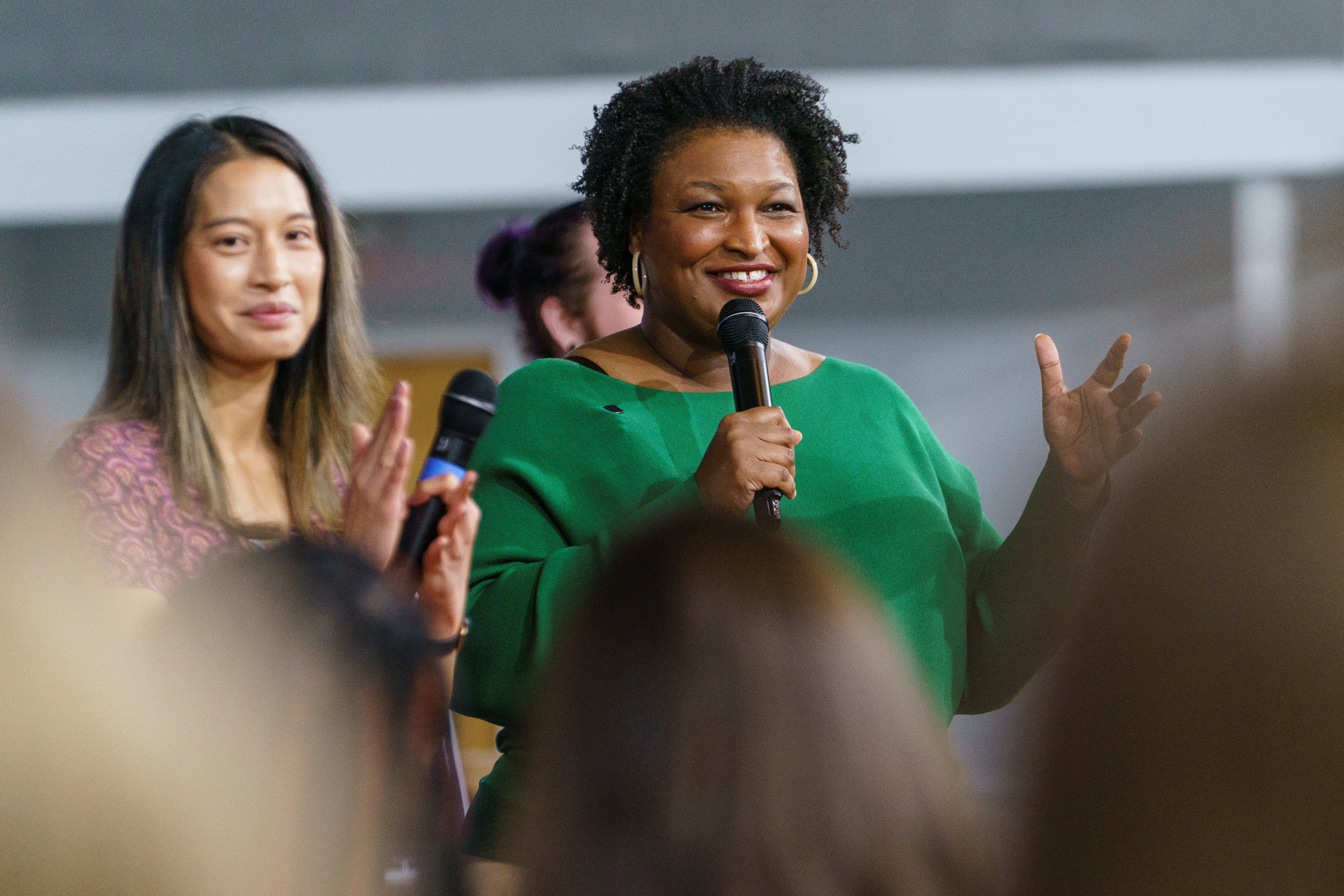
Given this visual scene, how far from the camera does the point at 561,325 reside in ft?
8.20

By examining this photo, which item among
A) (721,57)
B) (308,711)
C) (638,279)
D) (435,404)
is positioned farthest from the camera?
(435,404)

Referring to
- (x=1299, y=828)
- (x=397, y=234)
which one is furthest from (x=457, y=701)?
(x=397, y=234)

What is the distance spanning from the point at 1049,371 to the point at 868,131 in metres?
4.22

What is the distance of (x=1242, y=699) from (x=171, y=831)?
54 cm

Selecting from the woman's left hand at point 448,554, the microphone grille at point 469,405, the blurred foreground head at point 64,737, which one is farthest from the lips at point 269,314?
the blurred foreground head at point 64,737

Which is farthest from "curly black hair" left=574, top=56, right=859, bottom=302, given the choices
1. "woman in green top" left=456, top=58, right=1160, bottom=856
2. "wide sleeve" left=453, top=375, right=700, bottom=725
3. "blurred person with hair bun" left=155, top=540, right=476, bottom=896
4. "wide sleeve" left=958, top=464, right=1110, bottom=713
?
"blurred person with hair bun" left=155, top=540, right=476, bottom=896

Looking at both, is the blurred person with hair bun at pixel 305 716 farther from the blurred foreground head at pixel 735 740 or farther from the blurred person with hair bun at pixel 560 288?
the blurred person with hair bun at pixel 560 288

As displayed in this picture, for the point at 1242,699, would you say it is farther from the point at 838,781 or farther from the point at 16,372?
the point at 16,372

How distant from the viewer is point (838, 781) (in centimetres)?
72

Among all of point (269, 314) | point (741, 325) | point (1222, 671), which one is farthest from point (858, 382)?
point (1222, 671)

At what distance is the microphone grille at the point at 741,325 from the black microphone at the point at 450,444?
0.93 ft

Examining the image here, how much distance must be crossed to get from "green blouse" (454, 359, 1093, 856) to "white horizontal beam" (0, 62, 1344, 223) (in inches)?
154

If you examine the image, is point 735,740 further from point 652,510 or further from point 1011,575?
point 1011,575

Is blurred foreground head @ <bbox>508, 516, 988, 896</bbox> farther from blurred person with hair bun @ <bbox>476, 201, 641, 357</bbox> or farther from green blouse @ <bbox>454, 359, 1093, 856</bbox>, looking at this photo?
blurred person with hair bun @ <bbox>476, 201, 641, 357</bbox>
